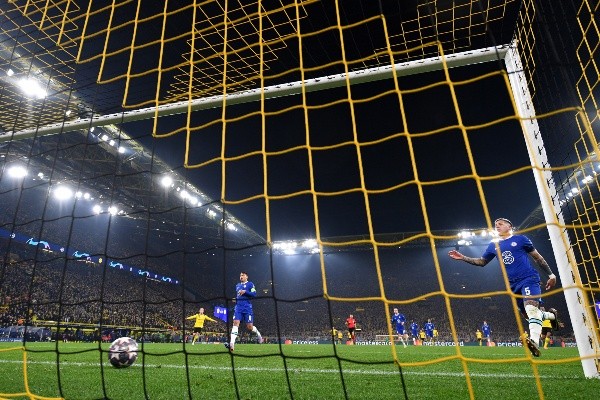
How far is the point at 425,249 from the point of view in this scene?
110ft

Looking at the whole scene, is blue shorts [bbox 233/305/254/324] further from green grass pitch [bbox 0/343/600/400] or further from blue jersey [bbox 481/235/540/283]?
blue jersey [bbox 481/235/540/283]

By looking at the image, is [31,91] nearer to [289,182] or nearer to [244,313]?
[244,313]

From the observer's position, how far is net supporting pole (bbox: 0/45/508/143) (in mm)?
3736

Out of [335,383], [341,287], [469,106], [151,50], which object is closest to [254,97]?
[335,383]

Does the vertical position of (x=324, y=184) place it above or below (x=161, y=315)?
above

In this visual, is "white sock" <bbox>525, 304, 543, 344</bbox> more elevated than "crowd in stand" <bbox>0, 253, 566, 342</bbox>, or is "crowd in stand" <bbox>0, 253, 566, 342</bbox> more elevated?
"crowd in stand" <bbox>0, 253, 566, 342</bbox>

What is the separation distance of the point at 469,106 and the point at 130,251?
2312 cm

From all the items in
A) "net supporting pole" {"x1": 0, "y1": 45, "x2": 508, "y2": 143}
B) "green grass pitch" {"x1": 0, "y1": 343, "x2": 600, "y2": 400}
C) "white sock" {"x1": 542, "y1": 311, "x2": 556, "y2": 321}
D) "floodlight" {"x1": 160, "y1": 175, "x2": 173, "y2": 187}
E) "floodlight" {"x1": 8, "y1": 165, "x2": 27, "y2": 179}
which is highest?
"floodlight" {"x1": 8, "y1": 165, "x2": 27, "y2": 179}

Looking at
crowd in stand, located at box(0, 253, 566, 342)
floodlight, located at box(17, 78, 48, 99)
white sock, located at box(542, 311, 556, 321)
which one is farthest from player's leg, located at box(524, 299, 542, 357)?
crowd in stand, located at box(0, 253, 566, 342)

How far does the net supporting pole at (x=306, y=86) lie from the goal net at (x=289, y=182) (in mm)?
22

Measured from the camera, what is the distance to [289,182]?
19750mm

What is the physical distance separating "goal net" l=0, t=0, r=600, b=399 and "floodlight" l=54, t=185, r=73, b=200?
0.10 meters

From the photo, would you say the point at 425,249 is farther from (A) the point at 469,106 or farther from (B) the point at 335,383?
(B) the point at 335,383

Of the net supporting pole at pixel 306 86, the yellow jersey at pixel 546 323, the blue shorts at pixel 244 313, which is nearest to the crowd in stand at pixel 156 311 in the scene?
the blue shorts at pixel 244 313
